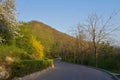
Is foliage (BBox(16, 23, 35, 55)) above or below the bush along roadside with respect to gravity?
above

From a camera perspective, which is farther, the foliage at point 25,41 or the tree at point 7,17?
the foliage at point 25,41

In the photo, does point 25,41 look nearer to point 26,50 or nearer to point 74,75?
→ point 26,50

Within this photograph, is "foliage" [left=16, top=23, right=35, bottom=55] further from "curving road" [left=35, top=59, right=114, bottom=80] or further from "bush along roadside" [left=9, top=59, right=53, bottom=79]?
"bush along roadside" [left=9, top=59, right=53, bottom=79]

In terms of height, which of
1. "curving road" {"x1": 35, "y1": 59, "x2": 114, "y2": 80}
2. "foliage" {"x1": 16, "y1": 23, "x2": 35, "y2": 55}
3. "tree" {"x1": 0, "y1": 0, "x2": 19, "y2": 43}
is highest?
"foliage" {"x1": 16, "y1": 23, "x2": 35, "y2": 55}

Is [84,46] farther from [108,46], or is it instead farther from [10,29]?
[10,29]

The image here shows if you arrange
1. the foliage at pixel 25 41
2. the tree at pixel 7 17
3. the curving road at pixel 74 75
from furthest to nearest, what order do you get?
1. the foliage at pixel 25 41
2. the curving road at pixel 74 75
3. the tree at pixel 7 17

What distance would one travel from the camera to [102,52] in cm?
6944

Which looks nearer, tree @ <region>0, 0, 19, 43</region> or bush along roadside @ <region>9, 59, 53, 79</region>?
tree @ <region>0, 0, 19, 43</region>

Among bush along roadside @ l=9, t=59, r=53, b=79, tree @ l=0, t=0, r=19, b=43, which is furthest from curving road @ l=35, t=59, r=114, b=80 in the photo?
tree @ l=0, t=0, r=19, b=43

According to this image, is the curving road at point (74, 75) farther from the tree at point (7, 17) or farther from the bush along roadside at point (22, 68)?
the tree at point (7, 17)

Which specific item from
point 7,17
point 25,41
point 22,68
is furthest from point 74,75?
point 25,41

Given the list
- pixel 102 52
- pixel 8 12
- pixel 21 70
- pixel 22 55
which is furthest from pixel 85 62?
pixel 8 12

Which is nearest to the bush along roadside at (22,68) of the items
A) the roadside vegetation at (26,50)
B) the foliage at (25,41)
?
the roadside vegetation at (26,50)

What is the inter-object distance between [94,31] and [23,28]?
16.1 metres
